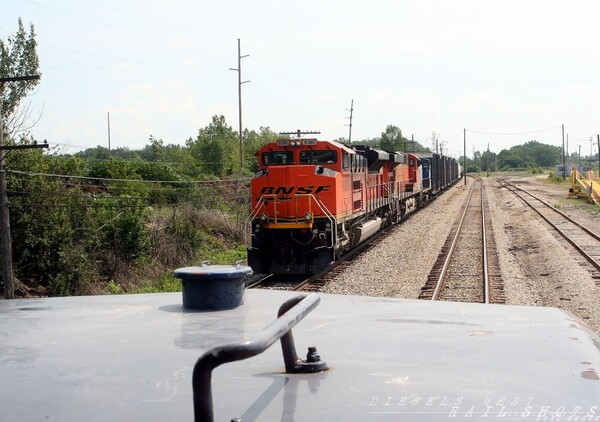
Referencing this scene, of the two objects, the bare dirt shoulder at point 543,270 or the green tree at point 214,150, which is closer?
the bare dirt shoulder at point 543,270

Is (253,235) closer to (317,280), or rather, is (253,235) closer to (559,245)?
(317,280)

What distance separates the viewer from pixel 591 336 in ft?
11.9

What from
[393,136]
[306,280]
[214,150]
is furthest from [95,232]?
[393,136]

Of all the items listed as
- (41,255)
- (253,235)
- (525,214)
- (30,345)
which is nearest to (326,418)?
(30,345)

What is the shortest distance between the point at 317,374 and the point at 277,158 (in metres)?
15.4

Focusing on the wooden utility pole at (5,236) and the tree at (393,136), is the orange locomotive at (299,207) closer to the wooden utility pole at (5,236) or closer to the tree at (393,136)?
the wooden utility pole at (5,236)

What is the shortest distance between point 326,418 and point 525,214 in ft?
114

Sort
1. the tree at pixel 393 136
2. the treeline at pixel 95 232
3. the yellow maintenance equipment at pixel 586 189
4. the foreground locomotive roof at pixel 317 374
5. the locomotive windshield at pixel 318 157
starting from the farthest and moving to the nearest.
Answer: the tree at pixel 393 136 < the yellow maintenance equipment at pixel 586 189 < the treeline at pixel 95 232 < the locomotive windshield at pixel 318 157 < the foreground locomotive roof at pixel 317 374

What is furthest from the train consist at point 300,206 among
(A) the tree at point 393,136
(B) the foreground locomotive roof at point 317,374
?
(A) the tree at point 393,136

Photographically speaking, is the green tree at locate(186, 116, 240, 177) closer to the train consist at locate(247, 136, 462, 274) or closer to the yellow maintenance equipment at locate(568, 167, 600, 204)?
the yellow maintenance equipment at locate(568, 167, 600, 204)

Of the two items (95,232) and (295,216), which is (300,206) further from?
(95,232)

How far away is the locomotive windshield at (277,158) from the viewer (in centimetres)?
1783

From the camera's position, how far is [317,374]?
9.14 feet

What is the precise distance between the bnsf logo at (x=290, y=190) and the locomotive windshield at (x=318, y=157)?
102cm
